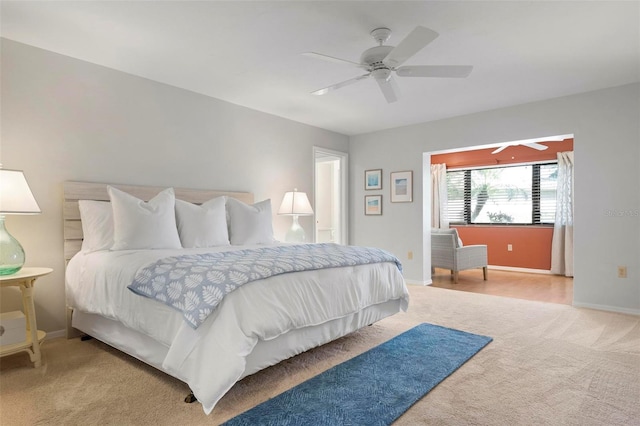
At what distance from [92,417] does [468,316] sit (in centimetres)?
314

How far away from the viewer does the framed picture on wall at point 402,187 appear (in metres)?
5.35

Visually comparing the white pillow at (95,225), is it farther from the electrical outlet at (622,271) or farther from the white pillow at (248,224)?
the electrical outlet at (622,271)

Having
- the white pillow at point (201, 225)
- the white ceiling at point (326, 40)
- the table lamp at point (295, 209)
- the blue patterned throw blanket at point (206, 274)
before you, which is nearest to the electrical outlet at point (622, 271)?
the white ceiling at point (326, 40)

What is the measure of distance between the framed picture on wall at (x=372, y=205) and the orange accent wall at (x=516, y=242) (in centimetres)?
239

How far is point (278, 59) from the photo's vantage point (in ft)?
10.0

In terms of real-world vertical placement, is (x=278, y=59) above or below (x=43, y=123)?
above

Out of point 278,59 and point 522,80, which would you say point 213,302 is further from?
point 522,80

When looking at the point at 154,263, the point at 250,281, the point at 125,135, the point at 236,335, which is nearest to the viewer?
the point at 236,335

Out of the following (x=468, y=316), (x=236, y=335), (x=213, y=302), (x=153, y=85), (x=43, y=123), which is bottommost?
(x=468, y=316)

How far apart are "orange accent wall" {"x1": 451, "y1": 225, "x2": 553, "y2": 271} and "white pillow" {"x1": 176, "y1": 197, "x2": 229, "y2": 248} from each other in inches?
205

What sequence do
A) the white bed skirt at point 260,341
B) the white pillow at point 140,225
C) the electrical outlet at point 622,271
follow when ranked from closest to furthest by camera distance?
the white bed skirt at point 260,341, the white pillow at point 140,225, the electrical outlet at point 622,271

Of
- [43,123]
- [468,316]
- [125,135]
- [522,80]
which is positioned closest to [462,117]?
[522,80]

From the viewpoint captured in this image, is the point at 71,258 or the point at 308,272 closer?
the point at 308,272

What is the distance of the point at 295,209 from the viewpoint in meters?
4.57
